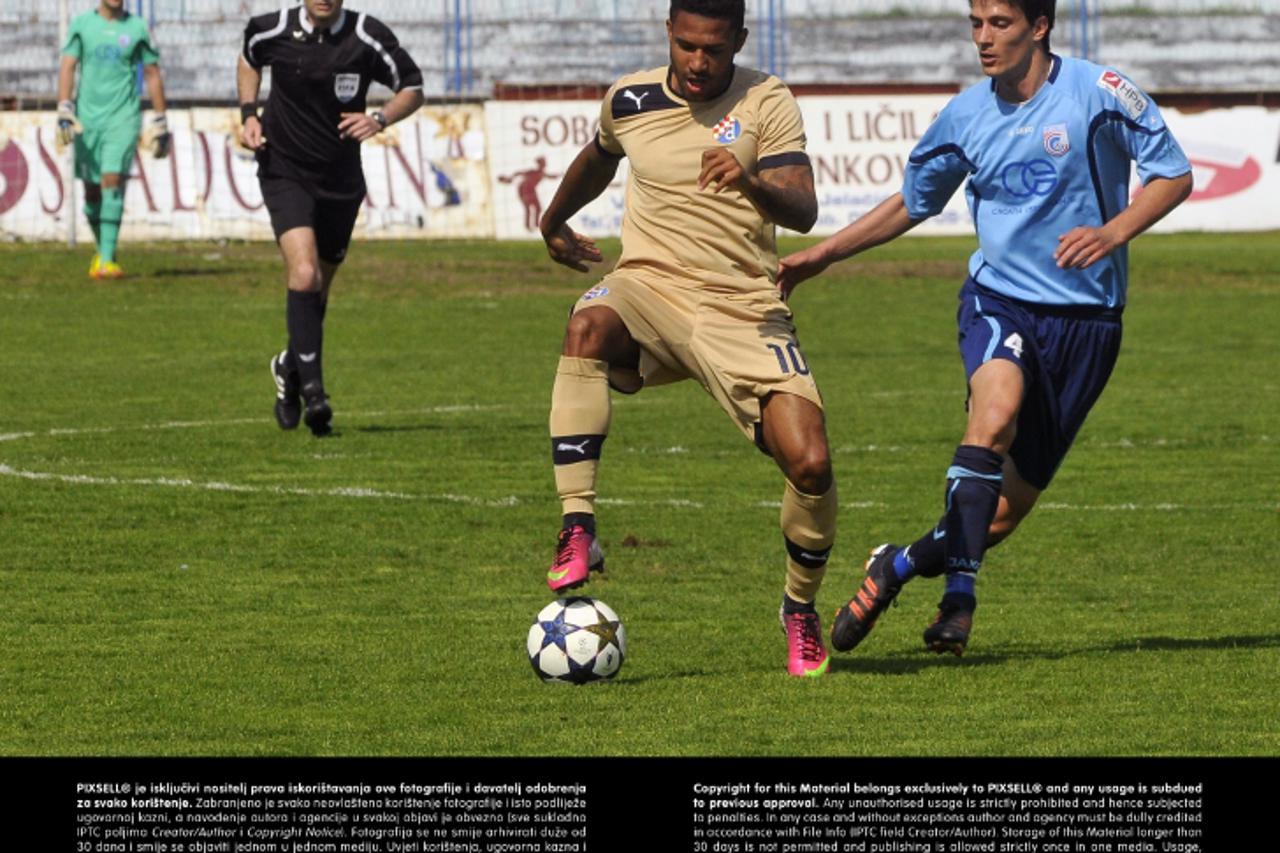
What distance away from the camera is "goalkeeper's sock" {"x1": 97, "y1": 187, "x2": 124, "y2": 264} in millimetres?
22641

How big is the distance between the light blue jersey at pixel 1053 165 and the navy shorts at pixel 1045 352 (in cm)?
5

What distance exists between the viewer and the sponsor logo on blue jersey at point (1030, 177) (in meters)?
7.61

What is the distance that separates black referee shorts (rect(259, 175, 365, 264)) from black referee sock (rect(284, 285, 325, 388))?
35 cm

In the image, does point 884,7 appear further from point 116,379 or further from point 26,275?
point 116,379

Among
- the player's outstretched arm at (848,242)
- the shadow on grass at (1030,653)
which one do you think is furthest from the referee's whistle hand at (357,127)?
the shadow on grass at (1030,653)

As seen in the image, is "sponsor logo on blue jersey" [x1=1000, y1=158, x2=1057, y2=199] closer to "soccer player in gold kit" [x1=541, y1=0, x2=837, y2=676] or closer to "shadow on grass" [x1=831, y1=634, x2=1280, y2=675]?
"soccer player in gold kit" [x1=541, y1=0, x2=837, y2=676]

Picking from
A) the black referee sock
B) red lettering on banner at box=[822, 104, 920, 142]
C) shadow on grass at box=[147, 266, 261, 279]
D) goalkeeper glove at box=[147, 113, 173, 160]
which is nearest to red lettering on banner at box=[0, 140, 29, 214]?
shadow on grass at box=[147, 266, 261, 279]

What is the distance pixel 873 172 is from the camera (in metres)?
30.8

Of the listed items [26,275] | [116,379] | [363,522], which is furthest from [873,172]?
[363,522]

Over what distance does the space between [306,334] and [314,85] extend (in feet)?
4.82

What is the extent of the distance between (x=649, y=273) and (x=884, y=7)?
111 ft

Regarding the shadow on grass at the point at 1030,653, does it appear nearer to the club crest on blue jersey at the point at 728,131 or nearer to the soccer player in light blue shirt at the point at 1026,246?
the soccer player in light blue shirt at the point at 1026,246

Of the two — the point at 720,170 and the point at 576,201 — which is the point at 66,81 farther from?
the point at 720,170

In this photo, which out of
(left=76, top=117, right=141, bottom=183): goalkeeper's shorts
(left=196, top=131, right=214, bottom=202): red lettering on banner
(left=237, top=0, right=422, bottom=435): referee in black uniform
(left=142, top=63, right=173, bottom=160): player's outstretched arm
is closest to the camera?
(left=237, top=0, right=422, bottom=435): referee in black uniform
